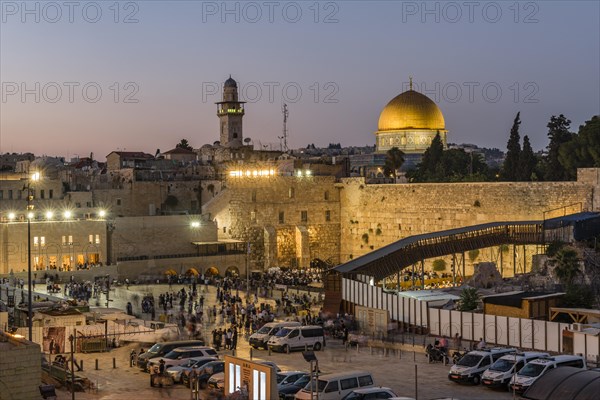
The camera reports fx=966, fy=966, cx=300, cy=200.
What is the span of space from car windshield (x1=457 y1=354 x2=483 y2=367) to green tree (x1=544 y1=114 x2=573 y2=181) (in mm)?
29640

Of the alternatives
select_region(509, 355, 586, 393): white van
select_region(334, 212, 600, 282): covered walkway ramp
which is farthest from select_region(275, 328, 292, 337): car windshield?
select_region(334, 212, 600, 282): covered walkway ramp

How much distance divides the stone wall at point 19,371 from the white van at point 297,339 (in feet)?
28.8

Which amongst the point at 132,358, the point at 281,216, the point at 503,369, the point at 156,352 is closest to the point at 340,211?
the point at 281,216

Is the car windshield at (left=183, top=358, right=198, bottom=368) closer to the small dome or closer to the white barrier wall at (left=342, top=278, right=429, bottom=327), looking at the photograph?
the white barrier wall at (left=342, top=278, right=429, bottom=327)

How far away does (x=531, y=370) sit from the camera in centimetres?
1895

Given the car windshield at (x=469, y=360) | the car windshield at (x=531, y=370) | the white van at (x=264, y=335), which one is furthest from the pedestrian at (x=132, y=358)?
the car windshield at (x=531, y=370)

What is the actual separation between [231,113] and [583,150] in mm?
32309

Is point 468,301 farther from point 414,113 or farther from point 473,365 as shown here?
point 414,113

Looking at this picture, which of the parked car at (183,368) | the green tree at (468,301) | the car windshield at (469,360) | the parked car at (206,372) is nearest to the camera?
the parked car at (206,372)

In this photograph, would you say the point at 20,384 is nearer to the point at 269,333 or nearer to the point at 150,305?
the point at 269,333

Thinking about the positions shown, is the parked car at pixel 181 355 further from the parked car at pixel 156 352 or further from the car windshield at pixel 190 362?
the parked car at pixel 156 352

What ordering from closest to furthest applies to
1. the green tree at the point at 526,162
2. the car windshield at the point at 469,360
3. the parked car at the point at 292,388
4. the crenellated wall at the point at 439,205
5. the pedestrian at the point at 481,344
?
the parked car at the point at 292,388 → the car windshield at the point at 469,360 → the pedestrian at the point at 481,344 → the crenellated wall at the point at 439,205 → the green tree at the point at 526,162

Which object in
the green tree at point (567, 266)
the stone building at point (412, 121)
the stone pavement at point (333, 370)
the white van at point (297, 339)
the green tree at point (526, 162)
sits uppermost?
the stone building at point (412, 121)

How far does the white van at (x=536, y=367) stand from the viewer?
733 inches
